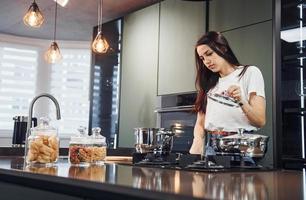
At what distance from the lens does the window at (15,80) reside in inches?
209

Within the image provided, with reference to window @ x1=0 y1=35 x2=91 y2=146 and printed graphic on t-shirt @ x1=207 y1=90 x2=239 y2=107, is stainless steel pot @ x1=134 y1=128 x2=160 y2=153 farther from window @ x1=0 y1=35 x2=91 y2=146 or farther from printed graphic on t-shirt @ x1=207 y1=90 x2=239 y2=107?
window @ x1=0 y1=35 x2=91 y2=146

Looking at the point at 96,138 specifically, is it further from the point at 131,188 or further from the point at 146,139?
the point at 131,188

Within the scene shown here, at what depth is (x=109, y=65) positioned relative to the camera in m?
4.46

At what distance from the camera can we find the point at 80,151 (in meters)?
1.57

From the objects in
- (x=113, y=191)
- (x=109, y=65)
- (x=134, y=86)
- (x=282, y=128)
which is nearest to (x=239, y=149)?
(x=113, y=191)

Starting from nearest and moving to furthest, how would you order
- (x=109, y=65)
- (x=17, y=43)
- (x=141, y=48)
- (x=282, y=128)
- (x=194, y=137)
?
(x=282, y=128) < (x=194, y=137) < (x=141, y=48) < (x=109, y=65) < (x=17, y=43)

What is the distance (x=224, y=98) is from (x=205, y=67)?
0.37 metres

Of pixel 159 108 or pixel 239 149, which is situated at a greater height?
pixel 159 108

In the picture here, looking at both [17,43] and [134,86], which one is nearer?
[134,86]

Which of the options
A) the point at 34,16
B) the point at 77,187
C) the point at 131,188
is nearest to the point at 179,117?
the point at 34,16

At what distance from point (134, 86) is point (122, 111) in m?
0.31

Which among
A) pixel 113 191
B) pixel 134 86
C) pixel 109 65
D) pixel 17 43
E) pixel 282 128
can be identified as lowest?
pixel 113 191

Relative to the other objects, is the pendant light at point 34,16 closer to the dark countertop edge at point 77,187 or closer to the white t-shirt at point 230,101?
the white t-shirt at point 230,101

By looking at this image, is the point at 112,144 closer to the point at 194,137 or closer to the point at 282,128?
the point at 194,137
